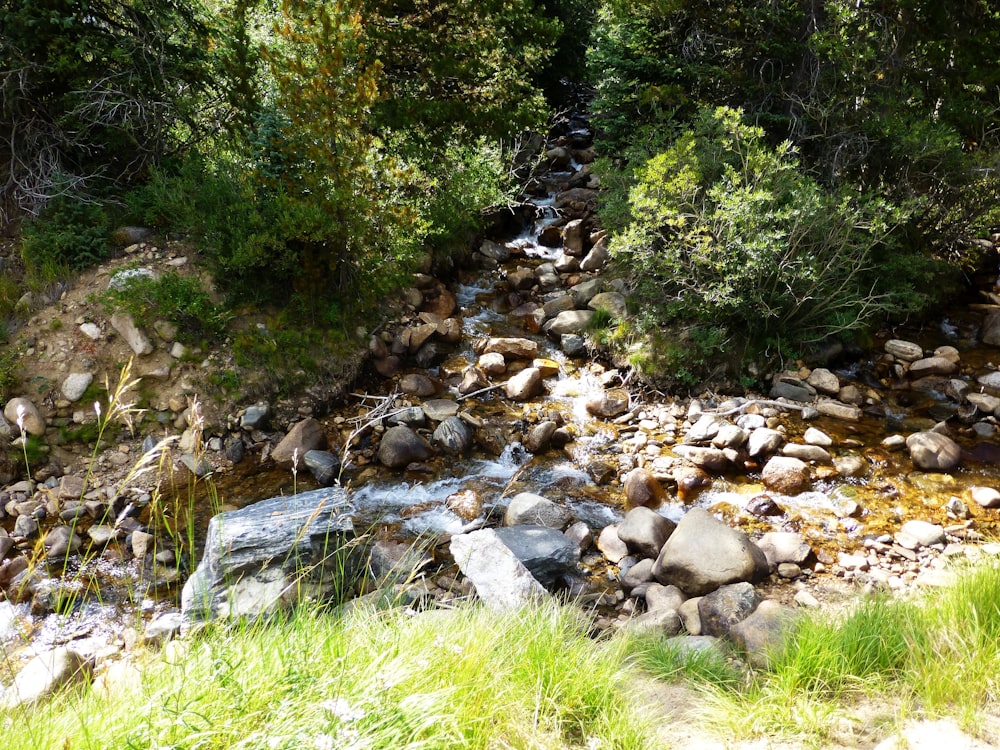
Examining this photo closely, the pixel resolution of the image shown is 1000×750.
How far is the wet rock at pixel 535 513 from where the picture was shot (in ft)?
17.8

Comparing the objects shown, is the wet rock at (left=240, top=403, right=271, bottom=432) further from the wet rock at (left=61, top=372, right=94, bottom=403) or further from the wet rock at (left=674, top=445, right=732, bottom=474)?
the wet rock at (left=674, top=445, right=732, bottom=474)

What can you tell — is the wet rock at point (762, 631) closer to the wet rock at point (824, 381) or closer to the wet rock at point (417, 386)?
the wet rock at point (824, 381)

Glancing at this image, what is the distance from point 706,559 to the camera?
472 cm

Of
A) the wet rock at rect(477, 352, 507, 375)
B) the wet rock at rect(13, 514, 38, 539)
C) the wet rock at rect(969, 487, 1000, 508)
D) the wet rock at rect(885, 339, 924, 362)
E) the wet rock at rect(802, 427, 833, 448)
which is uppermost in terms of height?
the wet rock at rect(885, 339, 924, 362)

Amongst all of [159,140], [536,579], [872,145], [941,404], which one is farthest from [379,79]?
[941,404]

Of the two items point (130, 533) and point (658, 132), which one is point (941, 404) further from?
point (130, 533)

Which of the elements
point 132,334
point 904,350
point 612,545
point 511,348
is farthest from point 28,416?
point 904,350

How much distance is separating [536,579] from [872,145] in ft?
24.3

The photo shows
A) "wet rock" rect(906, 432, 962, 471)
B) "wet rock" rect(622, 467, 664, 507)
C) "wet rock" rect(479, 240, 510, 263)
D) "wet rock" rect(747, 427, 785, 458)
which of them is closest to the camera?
"wet rock" rect(622, 467, 664, 507)

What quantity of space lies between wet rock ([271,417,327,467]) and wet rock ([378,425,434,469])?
63 centimetres

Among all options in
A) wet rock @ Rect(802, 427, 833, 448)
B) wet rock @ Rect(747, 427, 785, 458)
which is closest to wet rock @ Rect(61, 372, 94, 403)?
wet rock @ Rect(747, 427, 785, 458)

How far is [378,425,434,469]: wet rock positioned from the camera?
20.7 ft

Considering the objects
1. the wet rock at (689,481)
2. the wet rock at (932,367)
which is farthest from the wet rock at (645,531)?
the wet rock at (932,367)

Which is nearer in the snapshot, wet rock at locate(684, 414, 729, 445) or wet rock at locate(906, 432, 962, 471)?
wet rock at locate(906, 432, 962, 471)
